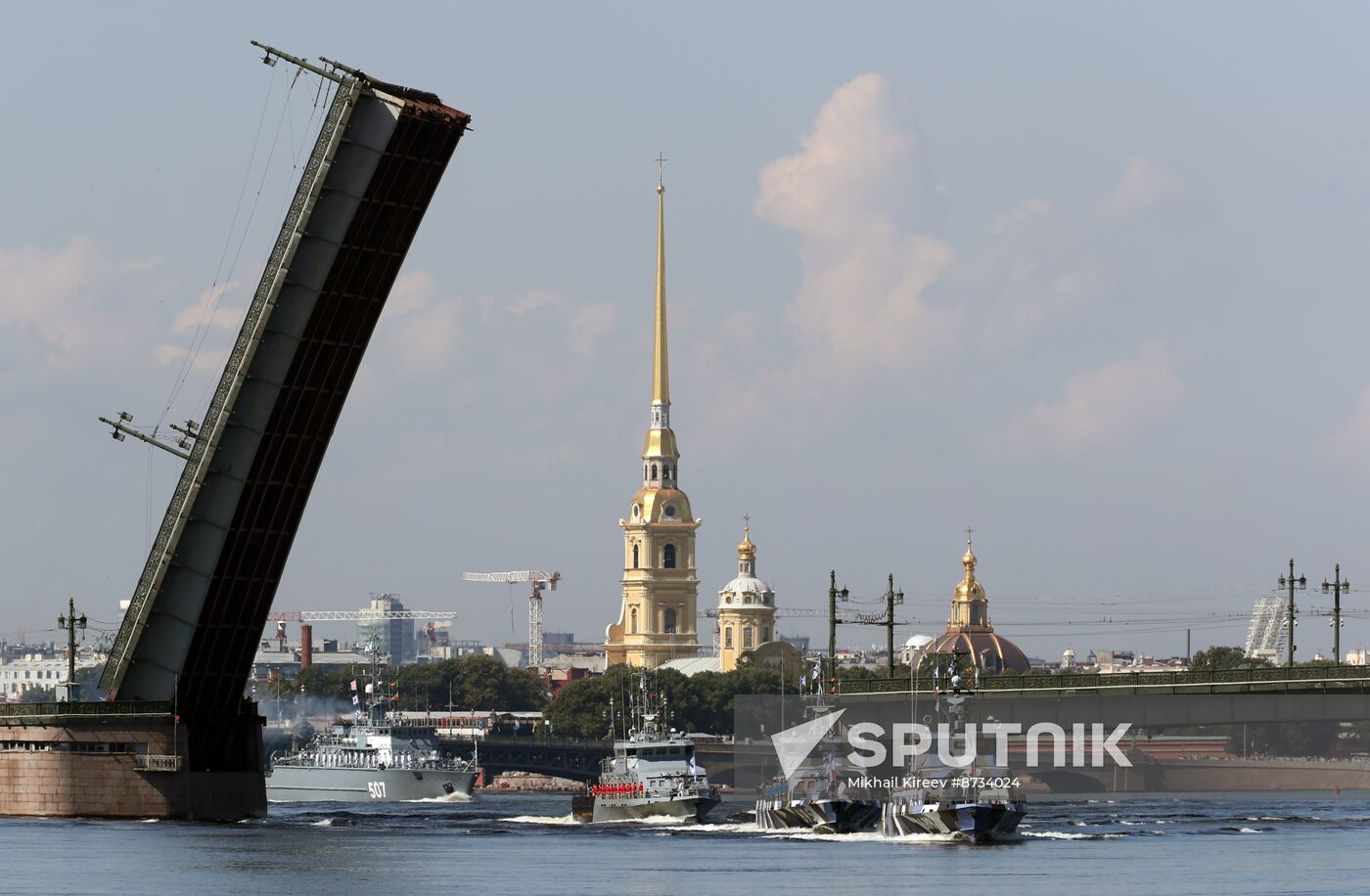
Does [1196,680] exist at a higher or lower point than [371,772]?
higher

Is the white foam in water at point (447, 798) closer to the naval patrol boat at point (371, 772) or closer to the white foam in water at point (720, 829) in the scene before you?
the naval patrol boat at point (371, 772)

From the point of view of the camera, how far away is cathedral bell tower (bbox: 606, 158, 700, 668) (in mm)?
180750

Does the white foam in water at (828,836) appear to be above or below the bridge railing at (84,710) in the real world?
below

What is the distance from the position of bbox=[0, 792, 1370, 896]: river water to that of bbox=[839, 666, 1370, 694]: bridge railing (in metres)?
3.93

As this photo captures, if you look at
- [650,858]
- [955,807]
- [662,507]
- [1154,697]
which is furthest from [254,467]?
[662,507]

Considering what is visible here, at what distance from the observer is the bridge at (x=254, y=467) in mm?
51688

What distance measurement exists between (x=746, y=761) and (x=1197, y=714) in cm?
4662

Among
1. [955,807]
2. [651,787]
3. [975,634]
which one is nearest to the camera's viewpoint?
[955,807]

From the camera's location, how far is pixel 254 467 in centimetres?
5478

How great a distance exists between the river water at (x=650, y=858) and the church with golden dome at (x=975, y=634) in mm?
97606

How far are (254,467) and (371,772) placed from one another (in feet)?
148

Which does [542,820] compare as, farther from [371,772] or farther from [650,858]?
[650,858]

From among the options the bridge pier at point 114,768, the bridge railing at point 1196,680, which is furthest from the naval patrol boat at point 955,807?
the bridge pier at point 114,768

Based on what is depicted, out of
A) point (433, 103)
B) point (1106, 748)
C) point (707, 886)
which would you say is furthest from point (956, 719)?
point (1106, 748)
